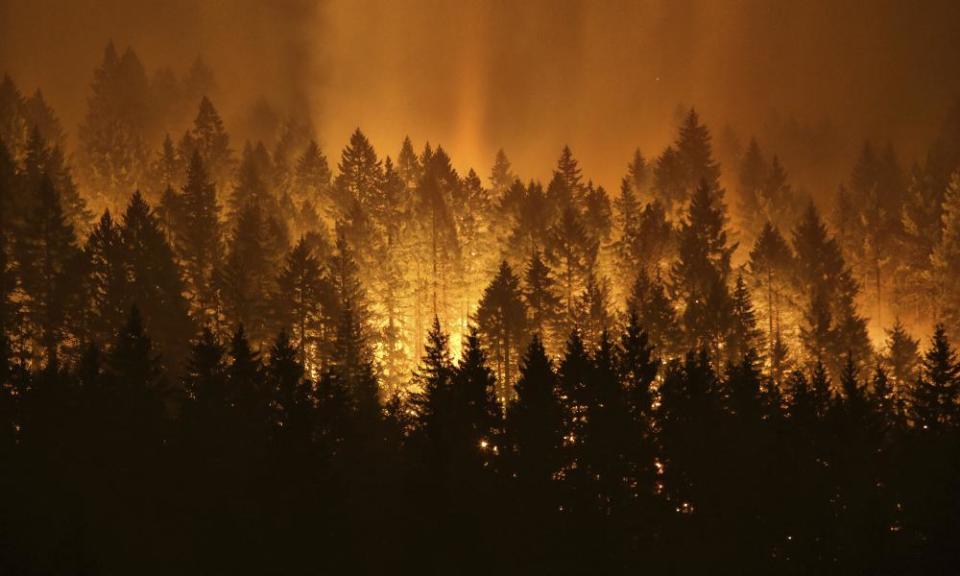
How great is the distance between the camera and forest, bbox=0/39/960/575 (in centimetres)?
3306

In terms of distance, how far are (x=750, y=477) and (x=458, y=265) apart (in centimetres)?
3948

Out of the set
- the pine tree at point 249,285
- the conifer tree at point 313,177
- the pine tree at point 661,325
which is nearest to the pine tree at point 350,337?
the pine tree at point 249,285

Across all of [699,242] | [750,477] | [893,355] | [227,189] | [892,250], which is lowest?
[750,477]

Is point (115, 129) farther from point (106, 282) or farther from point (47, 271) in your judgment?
point (106, 282)

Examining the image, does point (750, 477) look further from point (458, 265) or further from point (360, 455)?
point (458, 265)

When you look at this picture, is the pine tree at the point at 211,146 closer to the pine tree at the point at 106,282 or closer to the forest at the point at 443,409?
the forest at the point at 443,409

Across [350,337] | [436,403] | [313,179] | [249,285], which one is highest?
[313,179]

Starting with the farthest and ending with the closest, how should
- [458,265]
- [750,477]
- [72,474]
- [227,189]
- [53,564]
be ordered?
[227,189] < [458,265] < [750,477] < [72,474] < [53,564]

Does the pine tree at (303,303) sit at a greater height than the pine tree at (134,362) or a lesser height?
greater

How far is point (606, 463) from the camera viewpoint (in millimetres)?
36594

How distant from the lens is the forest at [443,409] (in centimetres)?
3306

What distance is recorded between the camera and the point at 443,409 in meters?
38.4

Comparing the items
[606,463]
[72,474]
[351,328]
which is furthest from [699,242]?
[72,474]

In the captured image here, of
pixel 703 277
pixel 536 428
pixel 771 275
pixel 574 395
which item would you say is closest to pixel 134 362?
pixel 536 428
